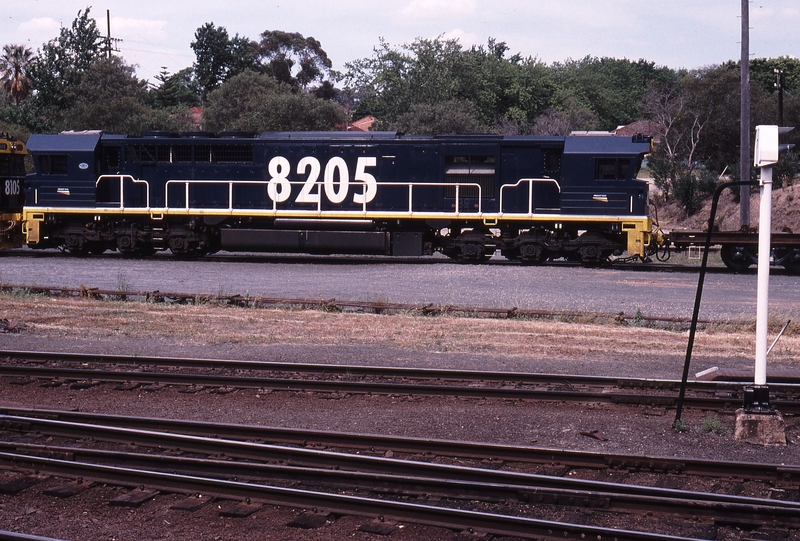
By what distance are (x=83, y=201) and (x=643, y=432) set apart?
2046 centimetres

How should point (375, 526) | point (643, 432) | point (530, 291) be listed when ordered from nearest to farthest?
point (375, 526) < point (643, 432) < point (530, 291)

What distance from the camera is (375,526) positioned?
18.1ft

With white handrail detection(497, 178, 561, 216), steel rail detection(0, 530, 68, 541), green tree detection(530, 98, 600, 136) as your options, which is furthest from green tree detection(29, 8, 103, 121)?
steel rail detection(0, 530, 68, 541)

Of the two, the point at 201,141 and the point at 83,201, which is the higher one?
the point at 201,141

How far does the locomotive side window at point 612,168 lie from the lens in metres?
22.0

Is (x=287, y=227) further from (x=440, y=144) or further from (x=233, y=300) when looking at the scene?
(x=233, y=300)

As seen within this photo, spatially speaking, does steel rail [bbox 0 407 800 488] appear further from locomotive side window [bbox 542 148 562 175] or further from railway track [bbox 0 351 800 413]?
locomotive side window [bbox 542 148 562 175]

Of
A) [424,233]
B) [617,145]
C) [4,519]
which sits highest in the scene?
[617,145]

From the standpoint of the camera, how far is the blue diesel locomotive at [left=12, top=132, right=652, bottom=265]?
72.6 feet

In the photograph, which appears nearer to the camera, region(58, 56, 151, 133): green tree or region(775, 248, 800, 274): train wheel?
region(775, 248, 800, 274): train wheel

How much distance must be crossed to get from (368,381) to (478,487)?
4113 mm

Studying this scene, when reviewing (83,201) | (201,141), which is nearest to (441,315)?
(201,141)

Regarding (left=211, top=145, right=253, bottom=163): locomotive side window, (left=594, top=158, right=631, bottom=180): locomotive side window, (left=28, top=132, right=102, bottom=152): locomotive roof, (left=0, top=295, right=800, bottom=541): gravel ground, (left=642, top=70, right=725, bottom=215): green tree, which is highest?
(left=642, top=70, right=725, bottom=215): green tree

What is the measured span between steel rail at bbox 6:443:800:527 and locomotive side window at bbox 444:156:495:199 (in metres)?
17.0
